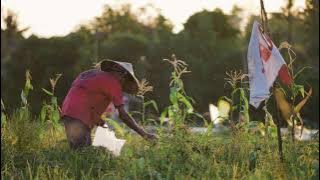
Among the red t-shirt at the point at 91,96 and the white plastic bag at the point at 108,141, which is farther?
the red t-shirt at the point at 91,96

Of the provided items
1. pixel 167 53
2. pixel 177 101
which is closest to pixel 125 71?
pixel 177 101

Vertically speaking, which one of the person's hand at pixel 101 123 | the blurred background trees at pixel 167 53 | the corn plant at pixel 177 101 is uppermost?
the blurred background trees at pixel 167 53

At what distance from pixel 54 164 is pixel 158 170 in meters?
0.82

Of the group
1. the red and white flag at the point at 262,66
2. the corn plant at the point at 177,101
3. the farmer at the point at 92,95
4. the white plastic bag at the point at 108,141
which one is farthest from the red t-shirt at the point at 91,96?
the red and white flag at the point at 262,66

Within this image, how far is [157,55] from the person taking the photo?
28.5 m

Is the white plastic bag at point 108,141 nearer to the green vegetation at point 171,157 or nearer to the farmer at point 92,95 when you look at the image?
the green vegetation at point 171,157

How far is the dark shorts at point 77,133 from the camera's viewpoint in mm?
6801

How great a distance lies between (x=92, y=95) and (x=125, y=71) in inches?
14.8

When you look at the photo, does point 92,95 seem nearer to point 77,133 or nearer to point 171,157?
point 77,133

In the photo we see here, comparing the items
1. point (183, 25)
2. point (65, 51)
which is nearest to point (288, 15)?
point (183, 25)

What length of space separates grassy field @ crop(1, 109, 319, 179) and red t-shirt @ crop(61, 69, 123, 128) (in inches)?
17.6

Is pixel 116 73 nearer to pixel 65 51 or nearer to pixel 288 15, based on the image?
pixel 65 51

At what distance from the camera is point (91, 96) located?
22.6ft

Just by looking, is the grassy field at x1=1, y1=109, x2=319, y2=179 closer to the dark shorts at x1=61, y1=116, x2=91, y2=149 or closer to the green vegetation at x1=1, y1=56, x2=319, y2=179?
the green vegetation at x1=1, y1=56, x2=319, y2=179
